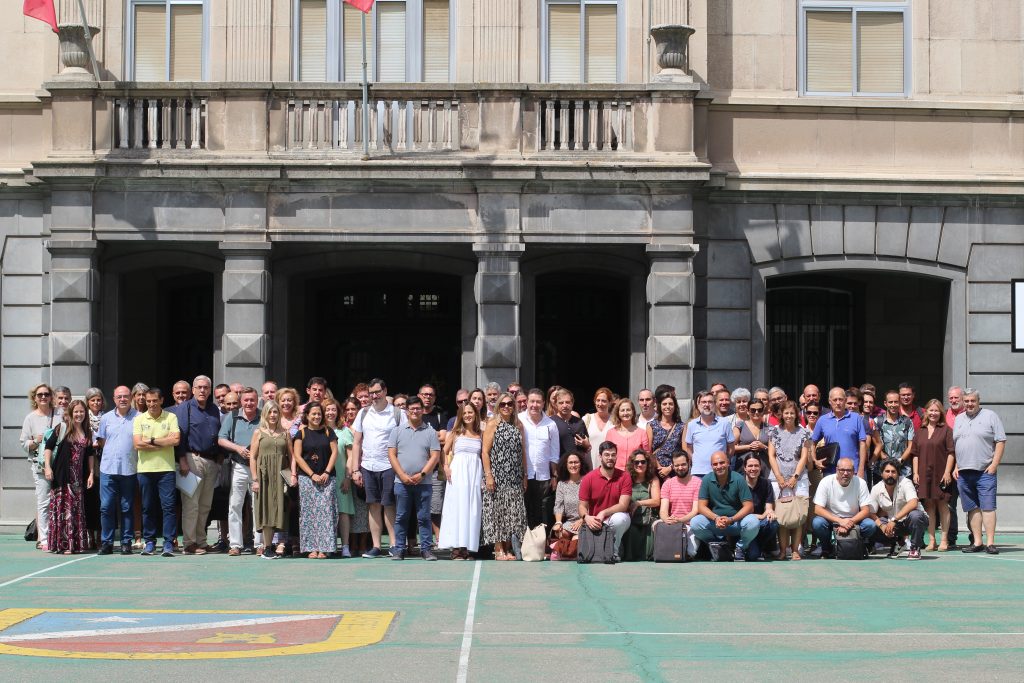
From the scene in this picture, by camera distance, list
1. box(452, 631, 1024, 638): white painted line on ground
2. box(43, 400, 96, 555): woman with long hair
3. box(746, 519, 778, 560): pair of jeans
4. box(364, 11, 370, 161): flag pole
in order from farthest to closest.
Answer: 1. box(364, 11, 370, 161): flag pole
2. box(43, 400, 96, 555): woman with long hair
3. box(746, 519, 778, 560): pair of jeans
4. box(452, 631, 1024, 638): white painted line on ground

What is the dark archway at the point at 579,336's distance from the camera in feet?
81.5

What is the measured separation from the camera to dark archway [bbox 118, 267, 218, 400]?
24.5m

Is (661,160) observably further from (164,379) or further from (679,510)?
(164,379)

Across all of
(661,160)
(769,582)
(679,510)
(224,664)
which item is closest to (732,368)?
(661,160)

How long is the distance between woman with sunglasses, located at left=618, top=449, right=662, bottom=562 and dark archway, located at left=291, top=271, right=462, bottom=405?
7.51 metres

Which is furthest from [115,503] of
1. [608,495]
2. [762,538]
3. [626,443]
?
[762,538]

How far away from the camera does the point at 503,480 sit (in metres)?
17.6

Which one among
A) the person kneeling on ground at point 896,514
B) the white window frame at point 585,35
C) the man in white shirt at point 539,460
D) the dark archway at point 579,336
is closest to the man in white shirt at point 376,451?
the man in white shirt at point 539,460

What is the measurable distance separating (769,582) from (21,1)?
518 inches

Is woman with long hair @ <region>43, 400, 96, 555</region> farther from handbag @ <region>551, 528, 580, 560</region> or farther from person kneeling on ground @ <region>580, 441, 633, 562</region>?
person kneeling on ground @ <region>580, 441, 633, 562</region>

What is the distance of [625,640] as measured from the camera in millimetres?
11820

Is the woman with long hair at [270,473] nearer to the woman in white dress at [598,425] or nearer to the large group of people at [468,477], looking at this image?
the large group of people at [468,477]

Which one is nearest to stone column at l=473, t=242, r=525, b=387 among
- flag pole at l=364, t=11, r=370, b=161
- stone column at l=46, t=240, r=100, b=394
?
flag pole at l=364, t=11, r=370, b=161

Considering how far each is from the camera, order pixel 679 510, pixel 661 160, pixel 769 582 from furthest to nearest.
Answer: pixel 661 160, pixel 679 510, pixel 769 582
